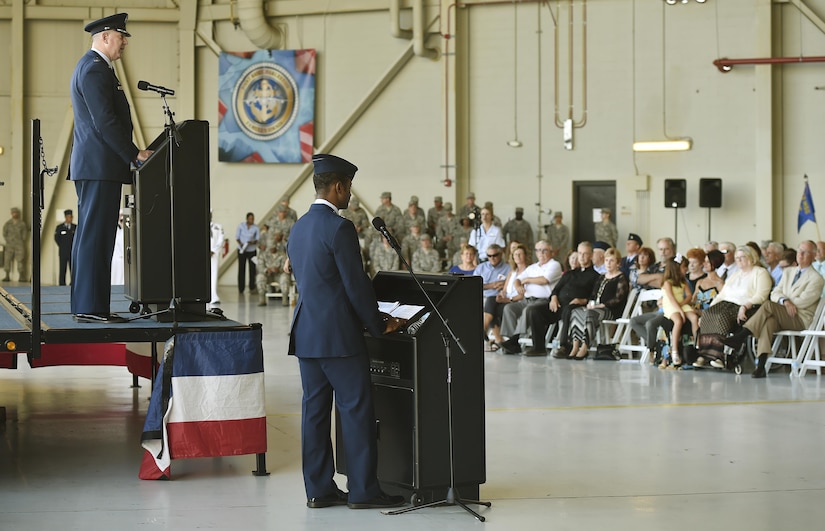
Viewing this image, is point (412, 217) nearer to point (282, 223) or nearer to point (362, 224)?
point (362, 224)

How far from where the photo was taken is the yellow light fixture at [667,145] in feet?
64.5

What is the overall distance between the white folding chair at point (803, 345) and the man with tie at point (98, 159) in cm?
633

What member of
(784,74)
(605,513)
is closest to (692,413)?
(605,513)

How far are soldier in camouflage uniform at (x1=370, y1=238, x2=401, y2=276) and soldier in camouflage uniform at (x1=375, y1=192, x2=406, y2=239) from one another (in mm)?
478

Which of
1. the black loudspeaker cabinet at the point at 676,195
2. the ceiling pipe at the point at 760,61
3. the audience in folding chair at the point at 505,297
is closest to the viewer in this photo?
the audience in folding chair at the point at 505,297

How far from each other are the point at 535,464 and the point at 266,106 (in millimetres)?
17773

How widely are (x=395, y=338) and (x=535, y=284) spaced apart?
7315 mm

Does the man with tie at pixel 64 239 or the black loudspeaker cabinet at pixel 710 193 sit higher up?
the black loudspeaker cabinet at pixel 710 193

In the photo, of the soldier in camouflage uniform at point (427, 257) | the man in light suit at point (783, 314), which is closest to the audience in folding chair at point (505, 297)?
the man in light suit at point (783, 314)

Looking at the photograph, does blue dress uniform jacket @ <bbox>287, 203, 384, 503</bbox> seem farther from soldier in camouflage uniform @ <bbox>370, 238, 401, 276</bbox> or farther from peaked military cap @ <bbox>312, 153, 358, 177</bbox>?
soldier in camouflage uniform @ <bbox>370, 238, 401, 276</bbox>

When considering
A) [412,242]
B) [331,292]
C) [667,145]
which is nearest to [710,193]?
[667,145]

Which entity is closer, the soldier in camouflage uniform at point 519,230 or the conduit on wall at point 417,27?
the soldier in camouflage uniform at point 519,230

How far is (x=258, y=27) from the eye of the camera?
22406 millimetres

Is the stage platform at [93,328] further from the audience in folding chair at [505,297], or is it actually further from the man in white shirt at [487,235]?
the man in white shirt at [487,235]
